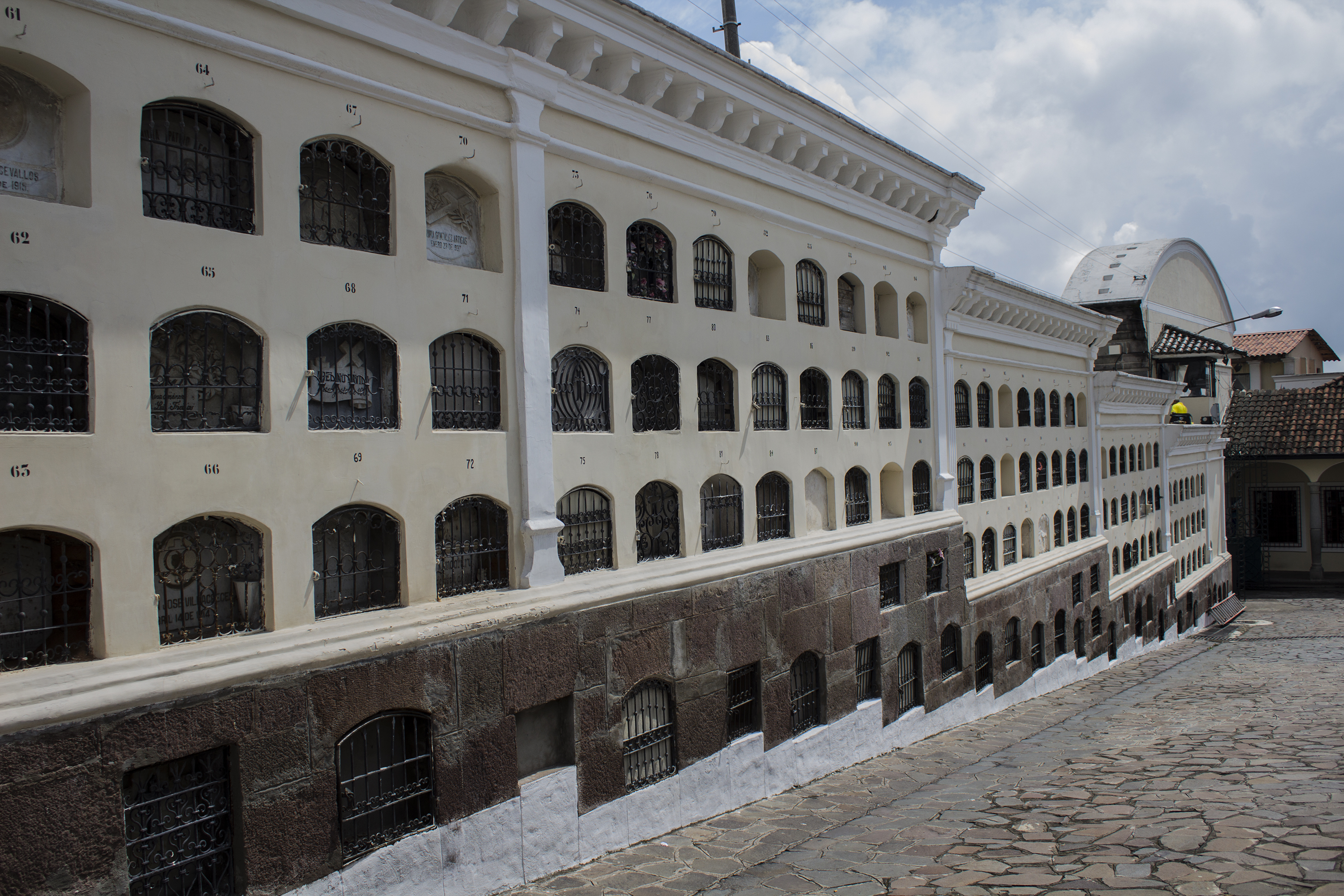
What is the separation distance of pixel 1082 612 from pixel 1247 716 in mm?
6548

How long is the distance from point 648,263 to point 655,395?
4.74ft

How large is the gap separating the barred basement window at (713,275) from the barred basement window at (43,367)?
6337mm

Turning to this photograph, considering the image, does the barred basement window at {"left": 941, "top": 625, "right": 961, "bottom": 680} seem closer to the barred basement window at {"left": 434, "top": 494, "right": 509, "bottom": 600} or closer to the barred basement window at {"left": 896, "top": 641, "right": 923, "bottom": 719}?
the barred basement window at {"left": 896, "top": 641, "right": 923, "bottom": 719}

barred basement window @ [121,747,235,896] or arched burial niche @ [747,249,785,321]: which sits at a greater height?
arched burial niche @ [747,249,785,321]

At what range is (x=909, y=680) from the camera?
1412cm

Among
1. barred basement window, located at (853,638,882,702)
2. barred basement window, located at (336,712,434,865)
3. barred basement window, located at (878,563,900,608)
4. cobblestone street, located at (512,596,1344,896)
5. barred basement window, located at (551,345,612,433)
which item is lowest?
cobblestone street, located at (512,596,1344,896)

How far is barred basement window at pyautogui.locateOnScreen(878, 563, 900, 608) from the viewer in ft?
44.7

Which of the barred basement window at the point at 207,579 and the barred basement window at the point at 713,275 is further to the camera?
the barred basement window at the point at 713,275

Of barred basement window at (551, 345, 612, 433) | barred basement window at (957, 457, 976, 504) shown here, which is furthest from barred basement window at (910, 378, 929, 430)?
barred basement window at (551, 345, 612, 433)

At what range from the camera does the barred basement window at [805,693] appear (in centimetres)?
1173

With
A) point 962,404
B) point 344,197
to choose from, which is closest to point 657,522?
point 344,197

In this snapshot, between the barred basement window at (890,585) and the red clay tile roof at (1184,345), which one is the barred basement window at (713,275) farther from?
the red clay tile roof at (1184,345)

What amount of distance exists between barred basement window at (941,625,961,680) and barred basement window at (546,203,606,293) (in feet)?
28.8

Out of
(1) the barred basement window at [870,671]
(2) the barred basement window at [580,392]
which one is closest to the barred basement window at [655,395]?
(2) the barred basement window at [580,392]
